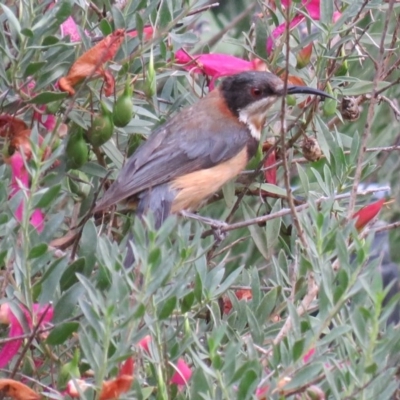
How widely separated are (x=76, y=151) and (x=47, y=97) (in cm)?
25

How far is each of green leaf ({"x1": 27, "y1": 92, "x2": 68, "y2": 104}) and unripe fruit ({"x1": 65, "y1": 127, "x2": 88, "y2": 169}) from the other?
224mm

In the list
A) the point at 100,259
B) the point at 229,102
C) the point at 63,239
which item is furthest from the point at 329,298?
the point at 229,102

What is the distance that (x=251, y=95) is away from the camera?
4516mm

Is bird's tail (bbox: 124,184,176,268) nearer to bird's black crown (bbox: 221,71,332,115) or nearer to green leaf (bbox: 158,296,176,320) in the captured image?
bird's black crown (bbox: 221,71,332,115)

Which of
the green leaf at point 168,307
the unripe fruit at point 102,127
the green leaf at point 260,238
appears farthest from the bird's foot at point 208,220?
the green leaf at point 168,307

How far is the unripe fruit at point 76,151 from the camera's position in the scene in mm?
2996

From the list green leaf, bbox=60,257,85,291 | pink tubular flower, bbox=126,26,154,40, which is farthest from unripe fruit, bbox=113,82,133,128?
green leaf, bbox=60,257,85,291

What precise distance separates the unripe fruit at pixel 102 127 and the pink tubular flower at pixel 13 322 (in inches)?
32.3

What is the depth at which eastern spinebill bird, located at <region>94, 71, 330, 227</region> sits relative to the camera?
3924mm

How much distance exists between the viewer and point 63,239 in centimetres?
298

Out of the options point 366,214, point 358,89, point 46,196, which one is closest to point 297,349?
point 46,196

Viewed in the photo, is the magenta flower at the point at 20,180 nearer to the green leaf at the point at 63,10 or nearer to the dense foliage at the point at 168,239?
the dense foliage at the point at 168,239

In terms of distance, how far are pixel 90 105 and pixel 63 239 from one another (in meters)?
0.43

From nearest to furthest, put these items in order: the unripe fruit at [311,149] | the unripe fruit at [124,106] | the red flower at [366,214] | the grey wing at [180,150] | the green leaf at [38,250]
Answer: the green leaf at [38,250] < the red flower at [366,214] < the unripe fruit at [124,106] < the unripe fruit at [311,149] < the grey wing at [180,150]
